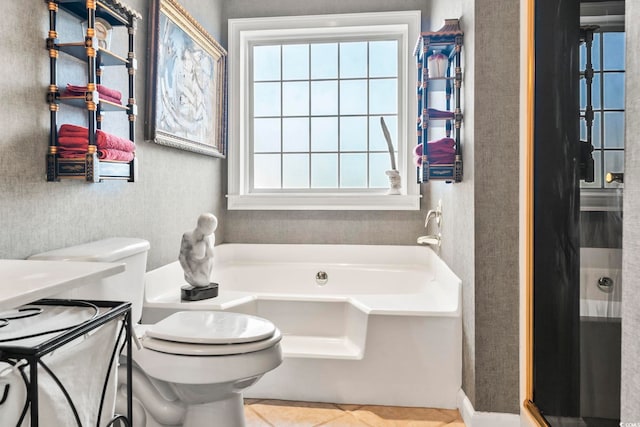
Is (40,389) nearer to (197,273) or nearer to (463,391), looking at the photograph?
(197,273)

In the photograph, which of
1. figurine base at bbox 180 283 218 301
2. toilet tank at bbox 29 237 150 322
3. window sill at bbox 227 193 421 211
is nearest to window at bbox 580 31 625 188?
toilet tank at bbox 29 237 150 322

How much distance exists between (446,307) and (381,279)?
94 cm

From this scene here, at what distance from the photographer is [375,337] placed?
2152 mm

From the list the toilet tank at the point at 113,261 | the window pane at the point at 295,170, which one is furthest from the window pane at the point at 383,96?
the toilet tank at the point at 113,261

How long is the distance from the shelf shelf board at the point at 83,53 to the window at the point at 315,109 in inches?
65.0

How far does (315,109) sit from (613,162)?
2.86m

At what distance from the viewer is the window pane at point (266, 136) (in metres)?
3.55

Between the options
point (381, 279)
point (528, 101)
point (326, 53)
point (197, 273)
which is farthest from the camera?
point (326, 53)

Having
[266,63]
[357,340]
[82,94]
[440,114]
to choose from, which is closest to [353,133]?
[266,63]

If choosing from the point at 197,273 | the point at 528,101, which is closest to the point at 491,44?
the point at 528,101

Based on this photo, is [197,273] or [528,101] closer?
[528,101]

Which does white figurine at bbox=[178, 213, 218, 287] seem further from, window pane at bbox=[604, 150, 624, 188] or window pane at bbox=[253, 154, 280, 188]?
window pane at bbox=[604, 150, 624, 188]

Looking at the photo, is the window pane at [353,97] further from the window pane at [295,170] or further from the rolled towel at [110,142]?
the rolled towel at [110,142]

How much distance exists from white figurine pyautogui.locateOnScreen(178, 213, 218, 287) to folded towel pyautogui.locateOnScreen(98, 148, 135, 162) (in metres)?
0.48
